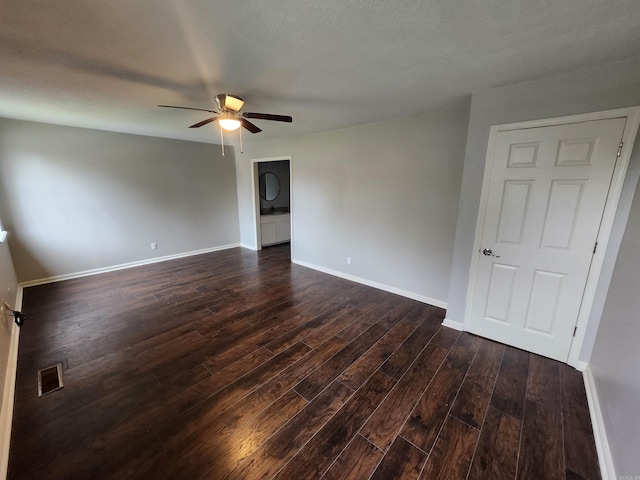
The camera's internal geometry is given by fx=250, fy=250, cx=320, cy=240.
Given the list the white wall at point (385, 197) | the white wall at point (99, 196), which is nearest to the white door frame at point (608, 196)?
the white wall at point (385, 197)

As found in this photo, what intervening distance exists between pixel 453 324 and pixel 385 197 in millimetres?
1738

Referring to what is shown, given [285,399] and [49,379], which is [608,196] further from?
[49,379]

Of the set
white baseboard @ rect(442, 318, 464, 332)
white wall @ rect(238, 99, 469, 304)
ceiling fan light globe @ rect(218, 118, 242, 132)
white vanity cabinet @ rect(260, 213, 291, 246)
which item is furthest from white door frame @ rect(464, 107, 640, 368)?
white vanity cabinet @ rect(260, 213, 291, 246)

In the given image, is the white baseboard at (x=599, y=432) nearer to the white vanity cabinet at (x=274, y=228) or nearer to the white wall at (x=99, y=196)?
the white vanity cabinet at (x=274, y=228)

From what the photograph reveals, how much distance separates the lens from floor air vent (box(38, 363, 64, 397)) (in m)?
1.83

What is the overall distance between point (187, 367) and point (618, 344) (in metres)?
3.07

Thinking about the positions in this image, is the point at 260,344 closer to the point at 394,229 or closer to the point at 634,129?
the point at 394,229

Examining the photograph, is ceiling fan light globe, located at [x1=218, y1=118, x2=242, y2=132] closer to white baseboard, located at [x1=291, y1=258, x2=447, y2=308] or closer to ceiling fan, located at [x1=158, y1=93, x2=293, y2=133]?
ceiling fan, located at [x1=158, y1=93, x2=293, y2=133]

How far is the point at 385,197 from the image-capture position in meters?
3.41

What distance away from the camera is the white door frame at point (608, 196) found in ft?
5.68

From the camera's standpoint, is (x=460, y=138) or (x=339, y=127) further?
(x=339, y=127)

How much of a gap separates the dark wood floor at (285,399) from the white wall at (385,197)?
677mm

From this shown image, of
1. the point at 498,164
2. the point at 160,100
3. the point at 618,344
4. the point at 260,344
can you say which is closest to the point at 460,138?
the point at 498,164

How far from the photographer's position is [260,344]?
2.39 meters
